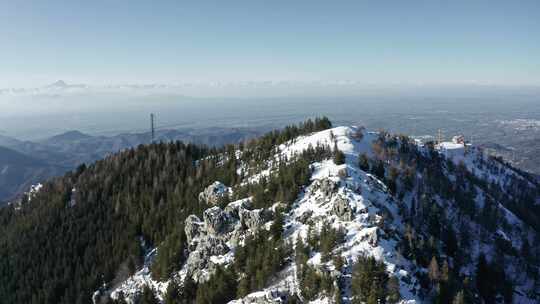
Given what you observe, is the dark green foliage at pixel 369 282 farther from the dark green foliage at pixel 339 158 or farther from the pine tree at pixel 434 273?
the dark green foliage at pixel 339 158

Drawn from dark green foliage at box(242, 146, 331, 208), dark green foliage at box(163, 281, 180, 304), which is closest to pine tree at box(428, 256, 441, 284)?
dark green foliage at box(242, 146, 331, 208)

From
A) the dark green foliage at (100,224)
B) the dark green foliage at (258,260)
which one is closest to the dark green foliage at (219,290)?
the dark green foliage at (258,260)

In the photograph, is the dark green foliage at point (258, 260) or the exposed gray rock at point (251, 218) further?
the exposed gray rock at point (251, 218)

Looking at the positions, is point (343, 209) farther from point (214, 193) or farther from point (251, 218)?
point (214, 193)

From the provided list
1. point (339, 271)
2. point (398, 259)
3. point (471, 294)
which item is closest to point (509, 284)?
point (471, 294)

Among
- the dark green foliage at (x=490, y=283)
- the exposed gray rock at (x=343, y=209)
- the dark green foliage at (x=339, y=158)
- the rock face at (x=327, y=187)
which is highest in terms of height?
the dark green foliage at (x=339, y=158)
